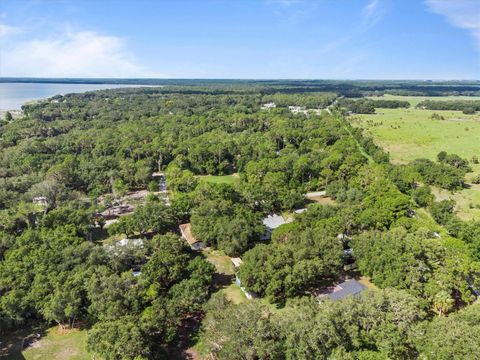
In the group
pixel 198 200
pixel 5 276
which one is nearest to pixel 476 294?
pixel 198 200

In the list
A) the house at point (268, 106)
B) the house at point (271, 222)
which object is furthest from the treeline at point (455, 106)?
the house at point (271, 222)

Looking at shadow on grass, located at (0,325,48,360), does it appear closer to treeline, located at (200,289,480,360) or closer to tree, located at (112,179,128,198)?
treeline, located at (200,289,480,360)

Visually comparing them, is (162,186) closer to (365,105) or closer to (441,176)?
(441,176)

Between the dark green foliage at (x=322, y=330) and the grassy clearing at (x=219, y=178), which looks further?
the grassy clearing at (x=219, y=178)

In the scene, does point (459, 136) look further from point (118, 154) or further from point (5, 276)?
point (5, 276)

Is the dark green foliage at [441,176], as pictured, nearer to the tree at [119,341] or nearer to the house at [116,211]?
the house at [116,211]

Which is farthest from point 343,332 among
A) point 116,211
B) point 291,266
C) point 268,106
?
point 268,106
